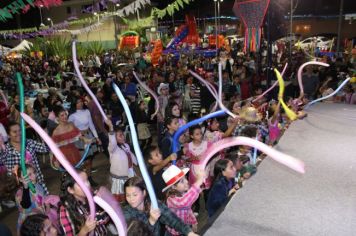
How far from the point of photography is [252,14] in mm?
6641

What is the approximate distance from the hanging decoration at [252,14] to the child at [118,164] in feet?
11.7

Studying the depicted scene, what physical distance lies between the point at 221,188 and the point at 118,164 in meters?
1.63

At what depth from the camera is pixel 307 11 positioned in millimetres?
29172

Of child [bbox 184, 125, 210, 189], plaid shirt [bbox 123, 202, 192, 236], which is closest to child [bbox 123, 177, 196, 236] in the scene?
plaid shirt [bbox 123, 202, 192, 236]

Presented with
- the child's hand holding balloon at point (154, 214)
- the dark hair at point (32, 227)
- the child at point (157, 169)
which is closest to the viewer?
the child's hand holding balloon at point (154, 214)

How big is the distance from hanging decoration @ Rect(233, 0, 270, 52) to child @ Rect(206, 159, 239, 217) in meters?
3.77

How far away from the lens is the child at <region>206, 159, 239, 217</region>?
3.54 m

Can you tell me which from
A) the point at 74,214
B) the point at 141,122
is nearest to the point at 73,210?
→ the point at 74,214

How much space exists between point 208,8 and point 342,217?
1430 inches

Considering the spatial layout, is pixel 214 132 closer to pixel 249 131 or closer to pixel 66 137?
pixel 249 131

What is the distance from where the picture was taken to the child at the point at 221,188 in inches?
139

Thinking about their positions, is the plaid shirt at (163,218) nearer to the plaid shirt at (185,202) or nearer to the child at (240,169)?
the plaid shirt at (185,202)

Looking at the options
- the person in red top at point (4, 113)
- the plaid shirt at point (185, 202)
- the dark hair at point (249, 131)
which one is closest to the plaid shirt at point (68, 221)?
the plaid shirt at point (185, 202)

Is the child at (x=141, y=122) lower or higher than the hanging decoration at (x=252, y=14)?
lower
